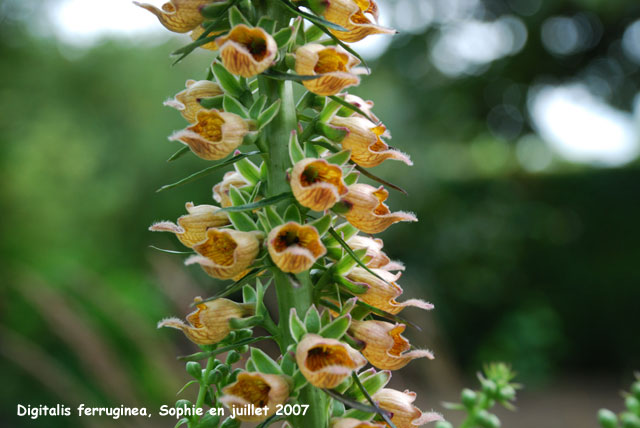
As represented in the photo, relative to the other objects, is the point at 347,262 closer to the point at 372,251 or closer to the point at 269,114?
the point at 372,251

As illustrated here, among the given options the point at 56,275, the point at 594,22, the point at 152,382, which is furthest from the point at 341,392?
the point at 594,22

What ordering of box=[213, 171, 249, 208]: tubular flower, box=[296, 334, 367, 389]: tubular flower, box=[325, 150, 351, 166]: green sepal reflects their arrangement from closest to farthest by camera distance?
box=[296, 334, 367, 389]: tubular flower
box=[325, 150, 351, 166]: green sepal
box=[213, 171, 249, 208]: tubular flower

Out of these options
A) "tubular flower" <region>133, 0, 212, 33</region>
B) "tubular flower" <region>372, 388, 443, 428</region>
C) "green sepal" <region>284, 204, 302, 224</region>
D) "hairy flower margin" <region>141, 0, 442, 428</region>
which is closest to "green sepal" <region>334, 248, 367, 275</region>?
"hairy flower margin" <region>141, 0, 442, 428</region>

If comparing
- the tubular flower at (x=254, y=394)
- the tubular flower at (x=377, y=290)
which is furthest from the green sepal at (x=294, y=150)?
the tubular flower at (x=254, y=394)

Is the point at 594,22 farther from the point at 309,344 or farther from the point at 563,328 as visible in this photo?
the point at 309,344

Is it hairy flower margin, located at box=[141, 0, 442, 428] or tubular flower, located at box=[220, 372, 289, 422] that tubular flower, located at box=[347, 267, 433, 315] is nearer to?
hairy flower margin, located at box=[141, 0, 442, 428]

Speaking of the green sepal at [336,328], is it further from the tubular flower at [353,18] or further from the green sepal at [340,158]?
the tubular flower at [353,18]

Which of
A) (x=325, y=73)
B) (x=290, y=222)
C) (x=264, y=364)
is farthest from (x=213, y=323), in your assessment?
(x=325, y=73)
